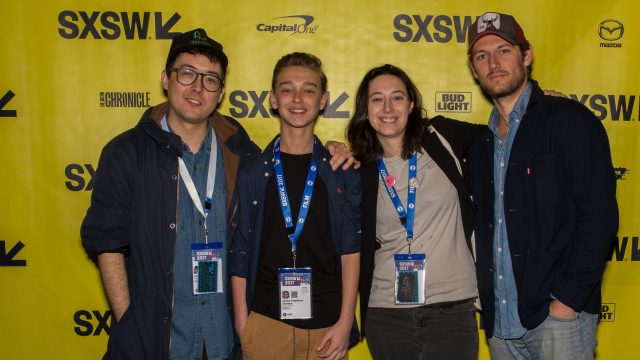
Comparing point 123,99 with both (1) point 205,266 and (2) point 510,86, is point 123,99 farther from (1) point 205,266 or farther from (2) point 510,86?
(2) point 510,86

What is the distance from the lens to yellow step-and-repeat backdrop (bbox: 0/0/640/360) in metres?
3.34

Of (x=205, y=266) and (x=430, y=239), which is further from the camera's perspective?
(x=430, y=239)

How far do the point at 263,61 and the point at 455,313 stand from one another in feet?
6.90

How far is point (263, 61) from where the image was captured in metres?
3.38

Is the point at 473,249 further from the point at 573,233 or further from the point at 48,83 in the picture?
the point at 48,83

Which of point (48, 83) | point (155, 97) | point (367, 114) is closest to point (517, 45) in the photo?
point (367, 114)

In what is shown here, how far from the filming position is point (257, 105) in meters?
3.45

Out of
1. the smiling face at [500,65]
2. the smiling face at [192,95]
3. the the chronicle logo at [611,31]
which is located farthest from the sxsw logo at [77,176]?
the the chronicle logo at [611,31]

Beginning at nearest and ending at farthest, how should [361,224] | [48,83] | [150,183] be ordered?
[150,183]
[361,224]
[48,83]

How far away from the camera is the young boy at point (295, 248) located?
2309 mm

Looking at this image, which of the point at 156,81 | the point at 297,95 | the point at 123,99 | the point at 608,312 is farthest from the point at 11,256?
the point at 608,312

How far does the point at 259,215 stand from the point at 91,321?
6.45 feet

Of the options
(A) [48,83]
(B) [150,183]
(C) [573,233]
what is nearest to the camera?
(C) [573,233]

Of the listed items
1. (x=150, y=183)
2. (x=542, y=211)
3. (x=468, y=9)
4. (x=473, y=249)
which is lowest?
(x=473, y=249)
